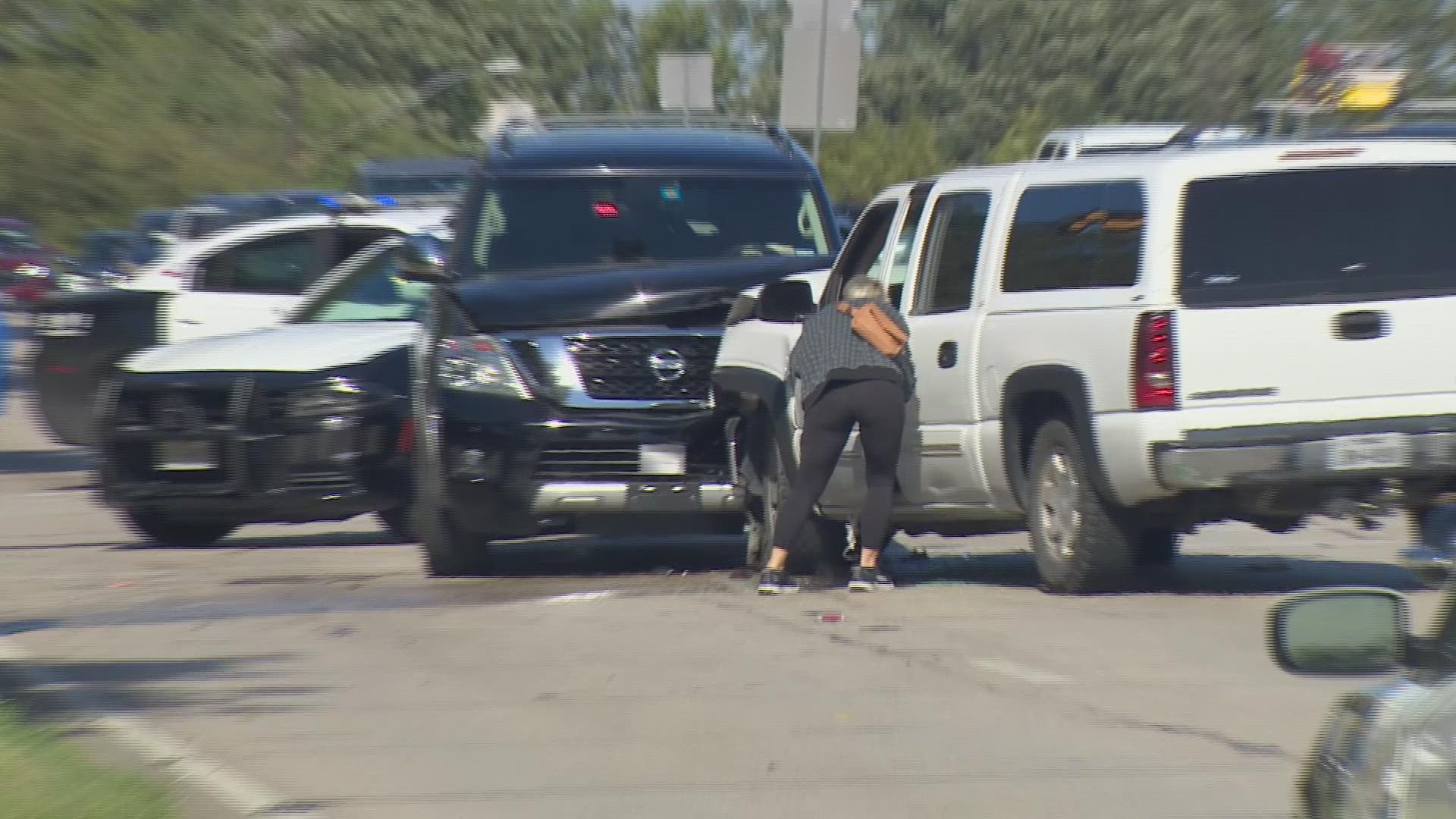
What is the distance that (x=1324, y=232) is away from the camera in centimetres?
938

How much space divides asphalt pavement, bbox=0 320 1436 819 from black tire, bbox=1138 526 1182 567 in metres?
0.17

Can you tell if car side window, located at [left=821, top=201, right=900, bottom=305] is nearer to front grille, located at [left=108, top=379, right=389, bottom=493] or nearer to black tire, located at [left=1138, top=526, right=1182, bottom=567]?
black tire, located at [left=1138, top=526, right=1182, bottom=567]

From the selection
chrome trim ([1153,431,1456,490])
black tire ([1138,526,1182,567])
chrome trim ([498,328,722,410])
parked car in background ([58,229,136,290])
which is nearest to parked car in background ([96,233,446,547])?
chrome trim ([498,328,722,410])

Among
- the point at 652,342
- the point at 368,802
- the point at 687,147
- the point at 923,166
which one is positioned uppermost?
the point at 923,166

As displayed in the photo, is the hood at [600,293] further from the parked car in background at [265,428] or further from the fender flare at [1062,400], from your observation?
the fender flare at [1062,400]

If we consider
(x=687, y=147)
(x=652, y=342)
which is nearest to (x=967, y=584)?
(x=652, y=342)

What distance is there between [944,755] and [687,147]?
6.41m

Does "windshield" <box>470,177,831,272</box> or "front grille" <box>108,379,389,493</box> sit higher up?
"windshield" <box>470,177,831,272</box>

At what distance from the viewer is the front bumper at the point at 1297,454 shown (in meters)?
9.09

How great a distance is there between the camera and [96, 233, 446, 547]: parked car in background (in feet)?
39.6

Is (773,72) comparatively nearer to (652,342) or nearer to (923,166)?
(923,166)

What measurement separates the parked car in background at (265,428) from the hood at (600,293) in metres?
1.02

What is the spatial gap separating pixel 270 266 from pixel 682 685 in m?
8.31

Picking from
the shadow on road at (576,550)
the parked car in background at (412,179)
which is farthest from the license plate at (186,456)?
the parked car in background at (412,179)
